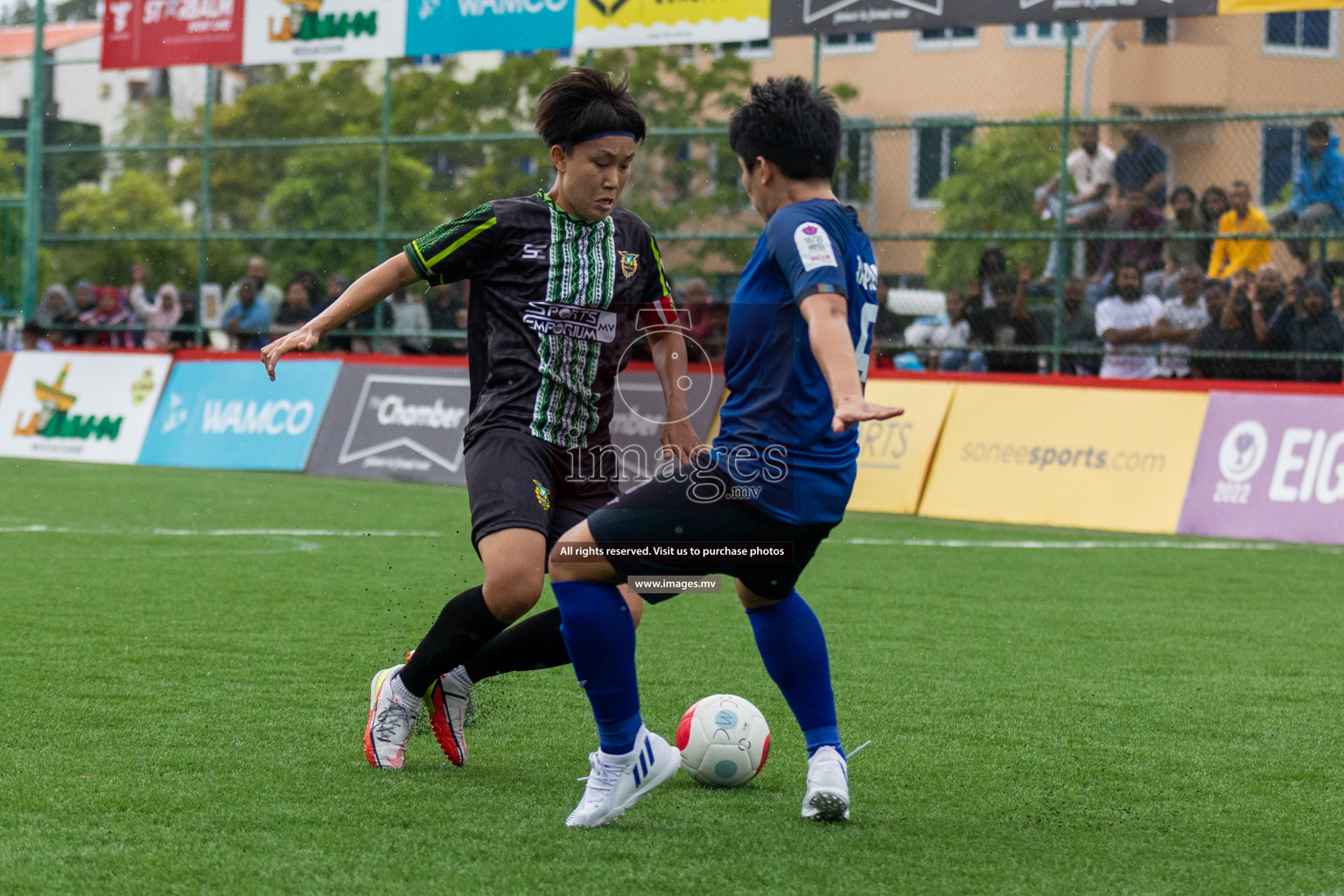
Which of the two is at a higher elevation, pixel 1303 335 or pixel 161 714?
pixel 1303 335

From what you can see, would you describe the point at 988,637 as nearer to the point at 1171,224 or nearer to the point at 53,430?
the point at 1171,224

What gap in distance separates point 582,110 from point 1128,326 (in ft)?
29.0

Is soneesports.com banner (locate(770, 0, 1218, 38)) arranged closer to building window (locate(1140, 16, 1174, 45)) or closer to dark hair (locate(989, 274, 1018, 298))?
building window (locate(1140, 16, 1174, 45))

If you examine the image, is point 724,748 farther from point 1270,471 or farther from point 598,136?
point 1270,471

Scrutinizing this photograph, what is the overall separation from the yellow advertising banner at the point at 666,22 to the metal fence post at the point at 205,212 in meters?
5.12

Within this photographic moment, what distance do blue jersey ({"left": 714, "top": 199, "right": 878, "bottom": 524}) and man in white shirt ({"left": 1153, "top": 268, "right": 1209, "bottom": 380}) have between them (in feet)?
29.3

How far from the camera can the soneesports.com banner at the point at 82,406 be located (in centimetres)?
1602

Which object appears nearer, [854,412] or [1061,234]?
[854,412]

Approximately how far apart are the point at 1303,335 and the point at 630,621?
917 centimetres

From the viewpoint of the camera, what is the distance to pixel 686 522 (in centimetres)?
359

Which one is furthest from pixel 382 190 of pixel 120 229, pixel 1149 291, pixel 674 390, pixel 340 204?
pixel 674 390

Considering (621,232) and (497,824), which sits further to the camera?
(621,232)

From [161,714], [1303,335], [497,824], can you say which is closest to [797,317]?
[497,824]

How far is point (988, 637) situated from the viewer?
6578 mm
